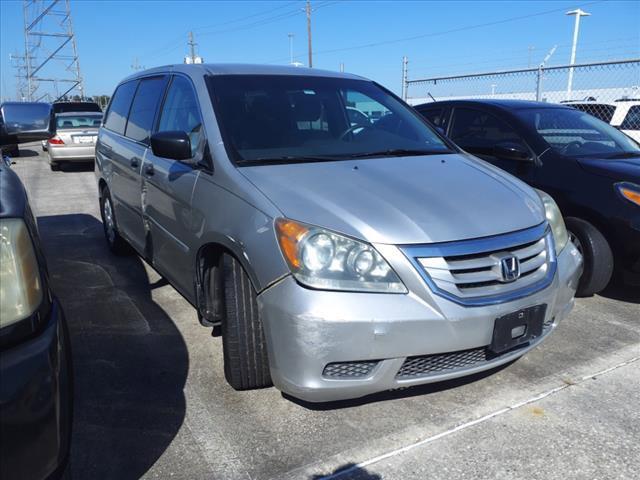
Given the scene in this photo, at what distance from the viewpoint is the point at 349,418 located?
2.60 meters

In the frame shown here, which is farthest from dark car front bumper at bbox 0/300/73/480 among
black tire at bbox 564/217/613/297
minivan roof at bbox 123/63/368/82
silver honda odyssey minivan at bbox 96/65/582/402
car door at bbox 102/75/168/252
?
black tire at bbox 564/217/613/297

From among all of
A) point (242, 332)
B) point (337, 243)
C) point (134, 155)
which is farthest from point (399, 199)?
point (134, 155)

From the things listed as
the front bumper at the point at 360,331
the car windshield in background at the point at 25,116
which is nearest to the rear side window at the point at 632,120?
the front bumper at the point at 360,331

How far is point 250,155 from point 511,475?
6.43ft

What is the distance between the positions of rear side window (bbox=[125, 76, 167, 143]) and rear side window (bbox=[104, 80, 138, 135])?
0.18 meters

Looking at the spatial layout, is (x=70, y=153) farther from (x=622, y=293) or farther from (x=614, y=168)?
(x=622, y=293)

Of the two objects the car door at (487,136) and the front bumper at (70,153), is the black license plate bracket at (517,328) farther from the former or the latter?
the front bumper at (70,153)

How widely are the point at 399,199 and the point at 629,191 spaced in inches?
93.4

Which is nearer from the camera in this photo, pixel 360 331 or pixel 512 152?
pixel 360 331

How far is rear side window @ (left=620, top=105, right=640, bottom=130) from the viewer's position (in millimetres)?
9992

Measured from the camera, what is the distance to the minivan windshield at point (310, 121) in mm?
2980

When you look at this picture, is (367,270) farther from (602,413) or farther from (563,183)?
(563,183)

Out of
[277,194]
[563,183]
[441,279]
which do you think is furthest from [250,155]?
[563,183]

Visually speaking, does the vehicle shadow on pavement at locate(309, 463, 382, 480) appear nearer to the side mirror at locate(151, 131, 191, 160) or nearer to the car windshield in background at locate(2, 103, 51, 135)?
the side mirror at locate(151, 131, 191, 160)
